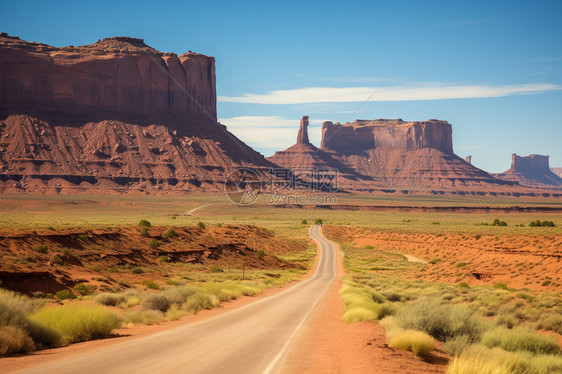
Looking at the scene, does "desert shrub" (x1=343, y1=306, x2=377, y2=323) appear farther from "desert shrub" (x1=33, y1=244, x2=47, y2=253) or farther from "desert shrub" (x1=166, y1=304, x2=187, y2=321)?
"desert shrub" (x1=33, y1=244, x2=47, y2=253)

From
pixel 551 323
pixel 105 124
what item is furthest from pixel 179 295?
pixel 105 124

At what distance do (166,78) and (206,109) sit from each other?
20794mm

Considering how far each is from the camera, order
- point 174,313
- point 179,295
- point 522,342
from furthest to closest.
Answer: point 179,295
point 174,313
point 522,342

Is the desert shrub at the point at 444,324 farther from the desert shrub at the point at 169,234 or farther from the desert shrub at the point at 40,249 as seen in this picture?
the desert shrub at the point at 169,234

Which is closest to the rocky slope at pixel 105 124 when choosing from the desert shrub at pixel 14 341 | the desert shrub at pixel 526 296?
the desert shrub at pixel 526 296

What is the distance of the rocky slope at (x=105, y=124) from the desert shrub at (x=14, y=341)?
131640mm

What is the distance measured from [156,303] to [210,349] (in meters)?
9.38

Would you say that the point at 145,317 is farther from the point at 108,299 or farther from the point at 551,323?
the point at 551,323

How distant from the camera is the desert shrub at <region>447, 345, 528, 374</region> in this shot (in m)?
9.70

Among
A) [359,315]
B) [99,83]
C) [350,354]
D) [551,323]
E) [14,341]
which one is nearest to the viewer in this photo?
[14,341]

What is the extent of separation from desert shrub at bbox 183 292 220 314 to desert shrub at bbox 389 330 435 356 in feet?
35.4

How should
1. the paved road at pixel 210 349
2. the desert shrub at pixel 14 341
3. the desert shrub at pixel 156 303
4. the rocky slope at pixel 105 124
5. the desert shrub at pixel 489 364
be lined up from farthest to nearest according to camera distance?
the rocky slope at pixel 105 124
the desert shrub at pixel 156 303
the desert shrub at pixel 14 341
the paved road at pixel 210 349
the desert shrub at pixel 489 364

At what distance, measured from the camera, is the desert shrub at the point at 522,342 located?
45.4ft

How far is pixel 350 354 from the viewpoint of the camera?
12727 mm
